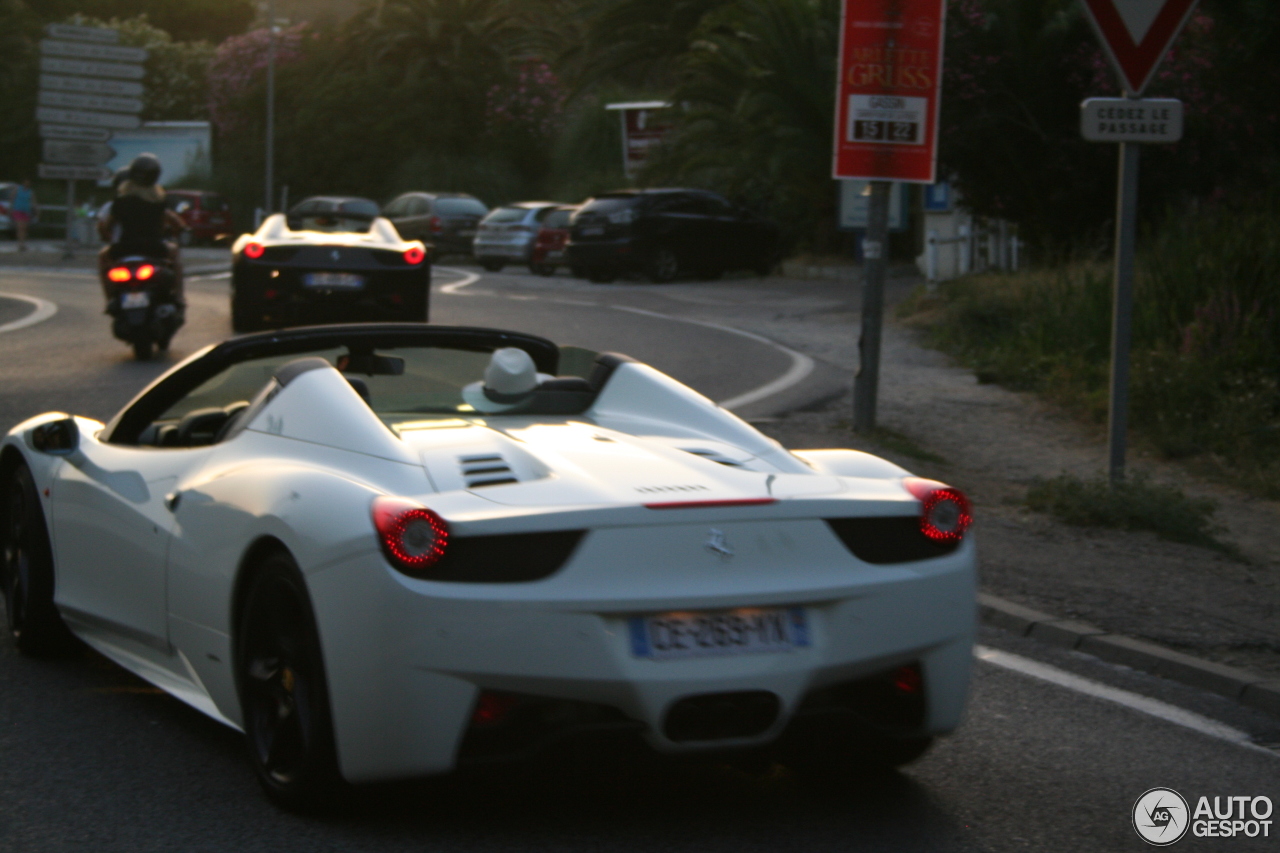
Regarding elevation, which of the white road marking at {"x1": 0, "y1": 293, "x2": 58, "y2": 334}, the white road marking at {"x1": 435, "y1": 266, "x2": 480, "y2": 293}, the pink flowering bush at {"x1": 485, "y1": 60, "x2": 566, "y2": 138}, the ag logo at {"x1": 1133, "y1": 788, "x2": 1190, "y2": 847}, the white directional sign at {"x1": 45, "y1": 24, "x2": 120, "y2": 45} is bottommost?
the ag logo at {"x1": 1133, "y1": 788, "x2": 1190, "y2": 847}

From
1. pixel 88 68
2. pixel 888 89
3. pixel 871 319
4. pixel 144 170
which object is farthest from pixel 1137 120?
pixel 88 68

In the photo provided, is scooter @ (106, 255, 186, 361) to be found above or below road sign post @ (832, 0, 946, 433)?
below

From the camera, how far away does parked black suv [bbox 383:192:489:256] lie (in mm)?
41062

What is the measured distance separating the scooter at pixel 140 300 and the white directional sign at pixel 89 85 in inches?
840

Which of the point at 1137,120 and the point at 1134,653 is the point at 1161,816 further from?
the point at 1137,120

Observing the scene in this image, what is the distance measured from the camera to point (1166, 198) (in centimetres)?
2270

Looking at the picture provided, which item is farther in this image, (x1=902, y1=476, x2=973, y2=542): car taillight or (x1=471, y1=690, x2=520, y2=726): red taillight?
(x1=902, y1=476, x2=973, y2=542): car taillight

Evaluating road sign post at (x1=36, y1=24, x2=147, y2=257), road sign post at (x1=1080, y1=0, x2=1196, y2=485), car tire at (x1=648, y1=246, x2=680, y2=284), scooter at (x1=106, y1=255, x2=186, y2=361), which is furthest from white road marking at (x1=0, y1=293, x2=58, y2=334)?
road sign post at (x1=1080, y1=0, x2=1196, y2=485)

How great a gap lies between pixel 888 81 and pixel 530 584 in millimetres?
7718

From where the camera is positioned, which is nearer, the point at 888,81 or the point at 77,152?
the point at 888,81

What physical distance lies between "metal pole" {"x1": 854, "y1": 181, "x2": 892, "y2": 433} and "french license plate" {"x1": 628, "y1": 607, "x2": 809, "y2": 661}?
7627 mm

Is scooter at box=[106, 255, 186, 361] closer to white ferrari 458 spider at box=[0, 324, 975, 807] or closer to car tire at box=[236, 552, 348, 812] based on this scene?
white ferrari 458 spider at box=[0, 324, 975, 807]

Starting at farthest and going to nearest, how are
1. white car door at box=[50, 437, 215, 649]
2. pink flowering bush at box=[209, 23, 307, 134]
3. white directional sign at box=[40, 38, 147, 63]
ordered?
pink flowering bush at box=[209, 23, 307, 134]
white directional sign at box=[40, 38, 147, 63]
white car door at box=[50, 437, 215, 649]

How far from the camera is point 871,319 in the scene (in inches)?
461
